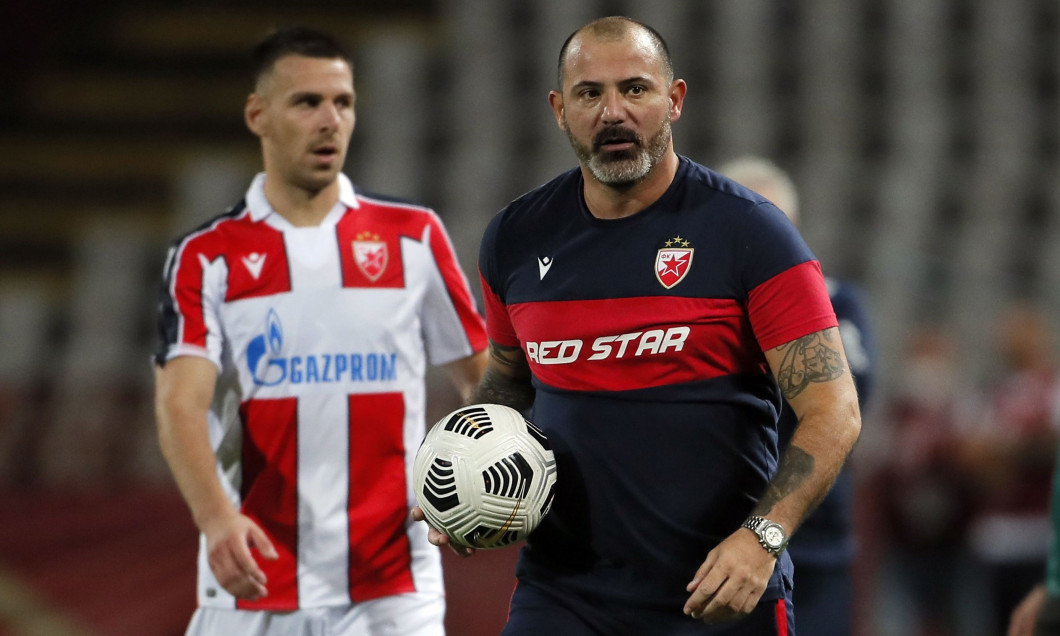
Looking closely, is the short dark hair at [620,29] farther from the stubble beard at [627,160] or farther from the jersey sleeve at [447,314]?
the jersey sleeve at [447,314]

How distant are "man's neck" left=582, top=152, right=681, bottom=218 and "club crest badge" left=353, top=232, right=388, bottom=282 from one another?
1.01 meters

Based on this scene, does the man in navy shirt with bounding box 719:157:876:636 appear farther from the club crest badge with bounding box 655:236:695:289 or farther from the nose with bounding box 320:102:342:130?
the club crest badge with bounding box 655:236:695:289

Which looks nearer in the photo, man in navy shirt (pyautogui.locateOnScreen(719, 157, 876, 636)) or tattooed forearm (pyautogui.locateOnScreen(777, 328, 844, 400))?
tattooed forearm (pyautogui.locateOnScreen(777, 328, 844, 400))

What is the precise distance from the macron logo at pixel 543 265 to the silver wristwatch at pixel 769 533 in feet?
2.59

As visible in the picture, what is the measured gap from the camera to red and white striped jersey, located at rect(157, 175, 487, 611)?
3.97 metres

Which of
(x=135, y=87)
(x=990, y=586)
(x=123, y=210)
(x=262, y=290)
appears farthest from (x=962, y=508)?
(x=135, y=87)

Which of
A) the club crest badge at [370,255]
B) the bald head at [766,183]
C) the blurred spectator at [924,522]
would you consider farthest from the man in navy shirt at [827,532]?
the blurred spectator at [924,522]

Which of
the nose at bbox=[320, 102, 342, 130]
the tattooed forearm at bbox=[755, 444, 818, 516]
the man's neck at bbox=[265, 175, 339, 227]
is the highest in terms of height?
the nose at bbox=[320, 102, 342, 130]

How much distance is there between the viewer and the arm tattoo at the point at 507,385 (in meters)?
3.58

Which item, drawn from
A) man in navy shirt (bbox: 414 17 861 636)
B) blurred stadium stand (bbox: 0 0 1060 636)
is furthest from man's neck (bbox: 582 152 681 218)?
blurred stadium stand (bbox: 0 0 1060 636)

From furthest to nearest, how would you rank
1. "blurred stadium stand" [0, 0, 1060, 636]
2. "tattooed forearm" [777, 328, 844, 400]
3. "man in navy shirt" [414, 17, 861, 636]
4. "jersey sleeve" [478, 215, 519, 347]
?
"blurred stadium stand" [0, 0, 1060, 636]
"jersey sleeve" [478, 215, 519, 347]
"man in navy shirt" [414, 17, 861, 636]
"tattooed forearm" [777, 328, 844, 400]

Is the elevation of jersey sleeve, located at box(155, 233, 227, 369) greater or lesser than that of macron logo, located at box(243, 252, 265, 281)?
lesser

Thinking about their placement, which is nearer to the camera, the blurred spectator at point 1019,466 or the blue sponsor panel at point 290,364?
the blue sponsor panel at point 290,364

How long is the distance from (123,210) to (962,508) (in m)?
8.84
